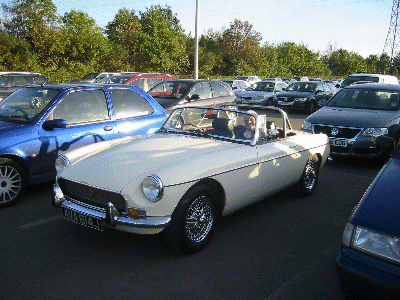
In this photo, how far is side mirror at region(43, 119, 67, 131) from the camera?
5336 mm

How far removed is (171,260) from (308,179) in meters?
2.92

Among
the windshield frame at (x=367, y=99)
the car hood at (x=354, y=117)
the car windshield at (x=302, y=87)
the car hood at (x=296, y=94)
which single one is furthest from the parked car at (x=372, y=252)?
the car windshield at (x=302, y=87)

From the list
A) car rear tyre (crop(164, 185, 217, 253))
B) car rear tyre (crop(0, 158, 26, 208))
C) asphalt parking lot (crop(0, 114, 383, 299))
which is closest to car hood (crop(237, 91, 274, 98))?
asphalt parking lot (crop(0, 114, 383, 299))

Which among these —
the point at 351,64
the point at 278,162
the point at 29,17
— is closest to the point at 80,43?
the point at 29,17

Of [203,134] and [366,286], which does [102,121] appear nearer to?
[203,134]

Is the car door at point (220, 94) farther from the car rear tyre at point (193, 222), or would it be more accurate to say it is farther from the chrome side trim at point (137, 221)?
the chrome side trim at point (137, 221)

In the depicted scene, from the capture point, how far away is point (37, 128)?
5.33 metres

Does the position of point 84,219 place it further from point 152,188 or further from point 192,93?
point 192,93

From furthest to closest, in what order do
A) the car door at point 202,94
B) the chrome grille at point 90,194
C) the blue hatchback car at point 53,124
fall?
the car door at point 202,94, the blue hatchback car at point 53,124, the chrome grille at point 90,194

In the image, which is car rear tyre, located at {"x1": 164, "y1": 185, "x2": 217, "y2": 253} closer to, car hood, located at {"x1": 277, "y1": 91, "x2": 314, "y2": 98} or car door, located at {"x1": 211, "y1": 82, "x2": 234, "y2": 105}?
car door, located at {"x1": 211, "y1": 82, "x2": 234, "y2": 105}

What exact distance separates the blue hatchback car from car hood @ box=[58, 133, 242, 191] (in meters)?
1.36

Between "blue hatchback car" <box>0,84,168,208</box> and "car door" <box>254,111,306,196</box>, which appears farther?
"blue hatchback car" <box>0,84,168,208</box>

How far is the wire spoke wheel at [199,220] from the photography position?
3.77 m

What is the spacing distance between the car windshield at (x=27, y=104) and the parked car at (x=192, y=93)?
4.71 metres
